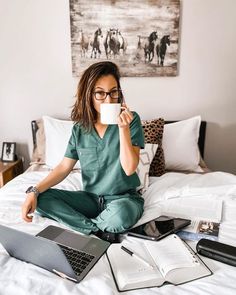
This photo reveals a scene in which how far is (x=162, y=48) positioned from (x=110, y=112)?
1251 mm

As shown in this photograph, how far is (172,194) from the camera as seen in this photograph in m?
1.65

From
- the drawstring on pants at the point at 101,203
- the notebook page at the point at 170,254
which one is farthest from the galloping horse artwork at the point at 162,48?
the notebook page at the point at 170,254

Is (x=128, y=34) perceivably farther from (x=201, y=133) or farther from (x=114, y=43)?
(x=201, y=133)

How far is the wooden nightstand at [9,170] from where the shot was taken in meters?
2.25

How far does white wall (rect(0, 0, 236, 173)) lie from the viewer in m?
2.24

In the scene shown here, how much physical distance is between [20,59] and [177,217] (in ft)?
5.90

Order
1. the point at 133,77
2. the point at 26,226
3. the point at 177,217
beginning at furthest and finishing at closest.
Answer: the point at 133,77 → the point at 177,217 → the point at 26,226

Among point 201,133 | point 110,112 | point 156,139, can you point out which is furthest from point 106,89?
point 201,133

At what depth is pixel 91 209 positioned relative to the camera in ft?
4.93

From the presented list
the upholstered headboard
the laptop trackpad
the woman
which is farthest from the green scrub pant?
the upholstered headboard

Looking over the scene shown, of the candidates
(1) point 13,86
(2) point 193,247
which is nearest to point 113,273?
(2) point 193,247

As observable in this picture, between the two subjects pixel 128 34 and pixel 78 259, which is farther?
pixel 128 34

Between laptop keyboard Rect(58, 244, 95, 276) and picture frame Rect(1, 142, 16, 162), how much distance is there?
158 cm

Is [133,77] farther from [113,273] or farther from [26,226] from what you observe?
[113,273]
